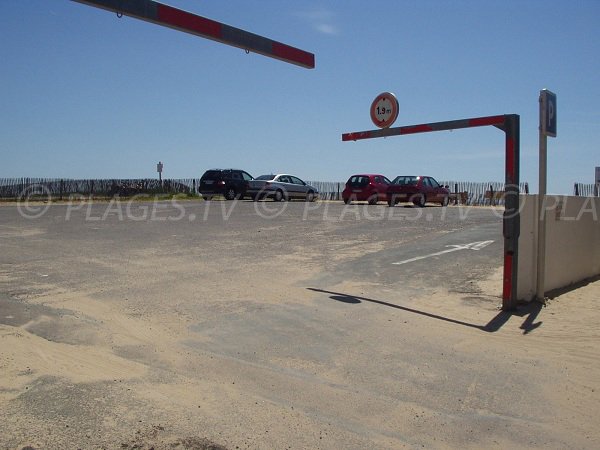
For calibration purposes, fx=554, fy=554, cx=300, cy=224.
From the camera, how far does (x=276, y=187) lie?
92.4 ft

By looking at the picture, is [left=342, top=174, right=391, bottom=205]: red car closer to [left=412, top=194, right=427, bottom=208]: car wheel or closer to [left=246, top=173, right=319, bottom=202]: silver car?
[left=412, top=194, right=427, bottom=208]: car wheel

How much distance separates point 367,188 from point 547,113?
19.2 m

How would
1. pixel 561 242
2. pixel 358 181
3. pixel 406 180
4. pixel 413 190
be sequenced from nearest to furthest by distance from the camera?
pixel 561 242 → pixel 413 190 → pixel 406 180 → pixel 358 181

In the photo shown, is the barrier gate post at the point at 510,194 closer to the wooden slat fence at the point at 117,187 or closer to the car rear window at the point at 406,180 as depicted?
the car rear window at the point at 406,180

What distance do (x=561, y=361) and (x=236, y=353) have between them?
345 centimetres

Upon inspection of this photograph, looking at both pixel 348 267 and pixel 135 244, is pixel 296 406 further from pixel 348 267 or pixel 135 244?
pixel 135 244

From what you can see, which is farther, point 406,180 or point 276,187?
point 276,187

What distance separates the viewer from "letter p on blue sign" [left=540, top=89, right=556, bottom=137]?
807 centimetres

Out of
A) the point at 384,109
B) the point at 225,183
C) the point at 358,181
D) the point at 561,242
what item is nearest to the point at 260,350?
the point at 384,109

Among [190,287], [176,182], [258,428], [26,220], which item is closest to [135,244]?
[190,287]

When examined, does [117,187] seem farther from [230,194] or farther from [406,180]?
[406,180]

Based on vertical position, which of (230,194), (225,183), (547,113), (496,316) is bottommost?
(496,316)

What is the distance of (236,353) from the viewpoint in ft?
18.7

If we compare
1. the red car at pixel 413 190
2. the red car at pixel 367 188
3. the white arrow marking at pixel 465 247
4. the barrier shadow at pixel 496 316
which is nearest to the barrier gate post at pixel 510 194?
the barrier shadow at pixel 496 316
